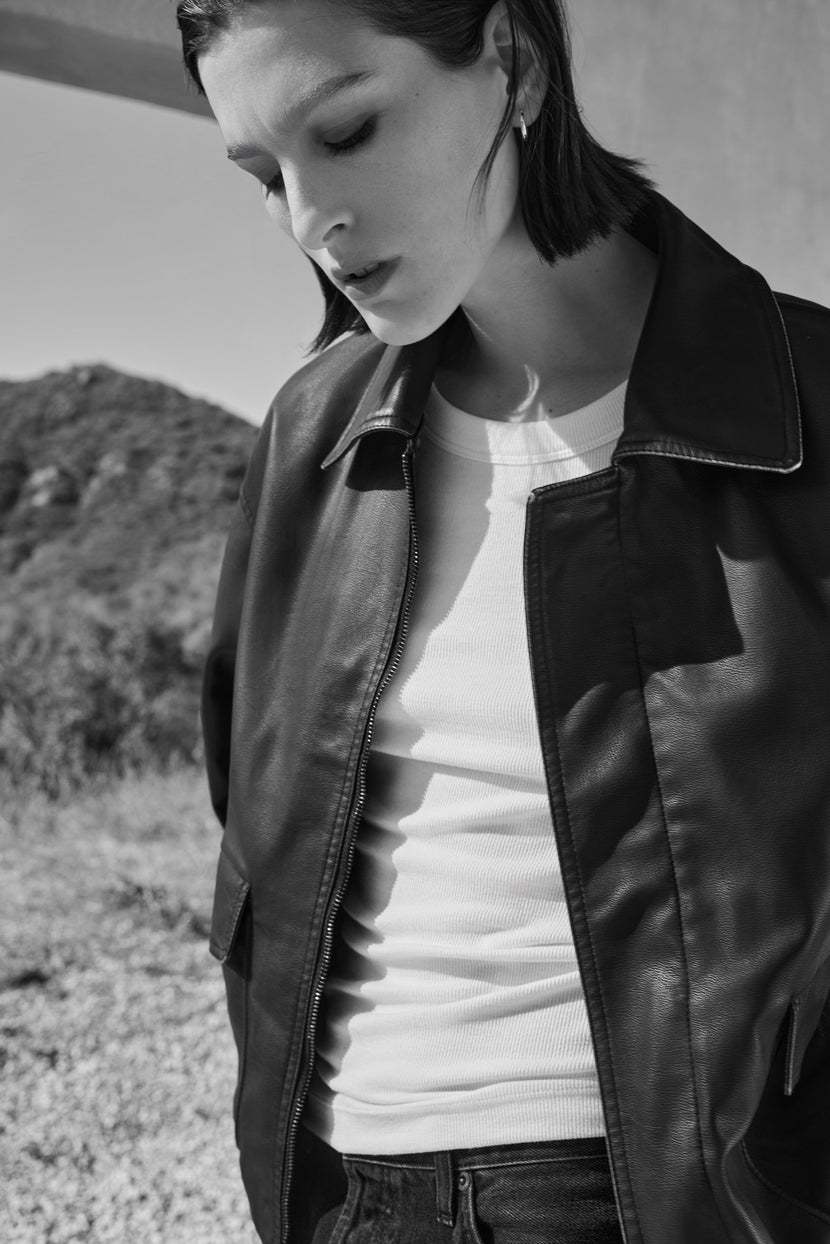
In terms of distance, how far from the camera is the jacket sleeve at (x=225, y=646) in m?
1.57

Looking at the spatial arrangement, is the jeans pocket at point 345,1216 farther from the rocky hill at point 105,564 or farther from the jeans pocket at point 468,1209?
the rocky hill at point 105,564

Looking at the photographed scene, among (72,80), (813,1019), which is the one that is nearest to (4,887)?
(72,80)

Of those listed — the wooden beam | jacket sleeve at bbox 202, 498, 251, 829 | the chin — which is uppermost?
the wooden beam

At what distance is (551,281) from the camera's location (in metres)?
1.29

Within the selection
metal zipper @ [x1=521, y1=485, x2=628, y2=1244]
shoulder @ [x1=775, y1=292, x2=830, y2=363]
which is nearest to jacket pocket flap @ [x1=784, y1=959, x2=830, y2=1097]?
metal zipper @ [x1=521, y1=485, x2=628, y2=1244]

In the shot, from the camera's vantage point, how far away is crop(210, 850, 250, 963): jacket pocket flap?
1.42m

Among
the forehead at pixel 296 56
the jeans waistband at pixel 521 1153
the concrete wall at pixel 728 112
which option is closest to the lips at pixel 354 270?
the forehead at pixel 296 56

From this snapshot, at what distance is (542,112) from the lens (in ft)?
4.02

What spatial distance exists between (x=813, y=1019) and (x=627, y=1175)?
223 millimetres

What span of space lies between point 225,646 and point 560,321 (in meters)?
0.60

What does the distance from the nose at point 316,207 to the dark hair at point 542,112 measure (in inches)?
5.5

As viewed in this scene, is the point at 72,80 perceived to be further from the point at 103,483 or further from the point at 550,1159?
the point at 103,483

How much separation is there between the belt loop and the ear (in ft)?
3.31

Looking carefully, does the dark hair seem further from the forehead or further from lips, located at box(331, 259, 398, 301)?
lips, located at box(331, 259, 398, 301)
